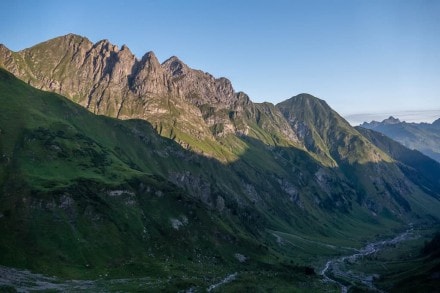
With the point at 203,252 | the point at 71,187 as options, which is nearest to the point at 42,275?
the point at 71,187

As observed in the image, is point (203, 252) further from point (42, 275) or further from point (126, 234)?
point (42, 275)

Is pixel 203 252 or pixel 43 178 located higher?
pixel 43 178

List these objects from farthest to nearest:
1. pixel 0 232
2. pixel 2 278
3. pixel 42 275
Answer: pixel 0 232, pixel 42 275, pixel 2 278

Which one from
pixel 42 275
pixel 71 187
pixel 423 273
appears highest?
pixel 71 187

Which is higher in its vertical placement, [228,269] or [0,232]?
[0,232]

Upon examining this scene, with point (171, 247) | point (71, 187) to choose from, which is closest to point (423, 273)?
point (171, 247)

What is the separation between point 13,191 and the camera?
560 feet

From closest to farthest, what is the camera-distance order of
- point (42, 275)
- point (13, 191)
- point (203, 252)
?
point (42, 275) < point (13, 191) < point (203, 252)

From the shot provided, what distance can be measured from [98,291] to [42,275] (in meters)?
22.6

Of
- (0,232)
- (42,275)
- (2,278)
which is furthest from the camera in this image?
(0,232)

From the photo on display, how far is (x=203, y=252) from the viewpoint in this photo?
654 feet

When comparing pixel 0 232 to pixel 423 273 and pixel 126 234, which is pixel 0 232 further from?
pixel 423 273

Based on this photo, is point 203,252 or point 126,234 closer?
point 126,234

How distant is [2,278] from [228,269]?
99446mm
